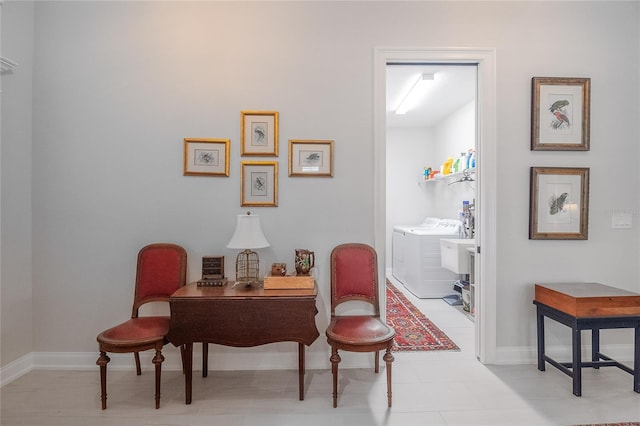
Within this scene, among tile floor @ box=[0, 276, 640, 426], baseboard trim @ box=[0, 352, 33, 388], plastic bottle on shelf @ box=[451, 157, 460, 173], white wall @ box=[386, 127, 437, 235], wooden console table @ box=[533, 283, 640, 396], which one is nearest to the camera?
tile floor @ box=[0, 276, 640, 426]

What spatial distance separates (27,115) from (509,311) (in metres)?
4.13

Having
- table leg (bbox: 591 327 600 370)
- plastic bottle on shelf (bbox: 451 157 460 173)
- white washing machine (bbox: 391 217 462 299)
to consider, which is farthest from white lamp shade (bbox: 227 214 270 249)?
plastic bottle on shelf (bbox: 451 157 460 173)

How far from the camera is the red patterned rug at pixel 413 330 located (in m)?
2.89

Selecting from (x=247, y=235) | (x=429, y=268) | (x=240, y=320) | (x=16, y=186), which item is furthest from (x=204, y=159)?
(x=429, y=268)

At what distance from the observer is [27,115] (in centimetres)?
248

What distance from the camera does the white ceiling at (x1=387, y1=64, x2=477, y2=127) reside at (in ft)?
11.7

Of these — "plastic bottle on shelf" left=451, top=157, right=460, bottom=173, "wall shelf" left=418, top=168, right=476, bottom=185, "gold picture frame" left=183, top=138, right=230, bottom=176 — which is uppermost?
"plastic bottle on shelf" left=451, top=157, right=460, bottom=173

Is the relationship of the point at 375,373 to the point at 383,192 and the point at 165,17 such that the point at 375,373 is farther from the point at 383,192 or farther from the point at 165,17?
the point at 165,17

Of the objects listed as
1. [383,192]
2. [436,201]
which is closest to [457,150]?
[436,201]

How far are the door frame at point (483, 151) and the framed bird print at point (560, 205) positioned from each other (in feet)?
1.16

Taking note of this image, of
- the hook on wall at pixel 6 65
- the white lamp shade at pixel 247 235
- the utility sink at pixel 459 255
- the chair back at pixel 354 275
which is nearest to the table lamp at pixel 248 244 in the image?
the white lamp shade at pixel 247 235

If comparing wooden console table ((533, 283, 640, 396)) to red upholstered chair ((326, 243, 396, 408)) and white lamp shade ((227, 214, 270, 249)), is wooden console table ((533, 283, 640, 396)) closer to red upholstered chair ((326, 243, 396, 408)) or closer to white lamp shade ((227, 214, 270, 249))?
red upholstered chair ((326, 243, 396, 408))

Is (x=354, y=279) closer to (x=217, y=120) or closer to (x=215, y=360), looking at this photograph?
(x=215, y=360)

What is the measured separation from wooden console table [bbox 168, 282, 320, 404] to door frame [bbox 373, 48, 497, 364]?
846 mm
